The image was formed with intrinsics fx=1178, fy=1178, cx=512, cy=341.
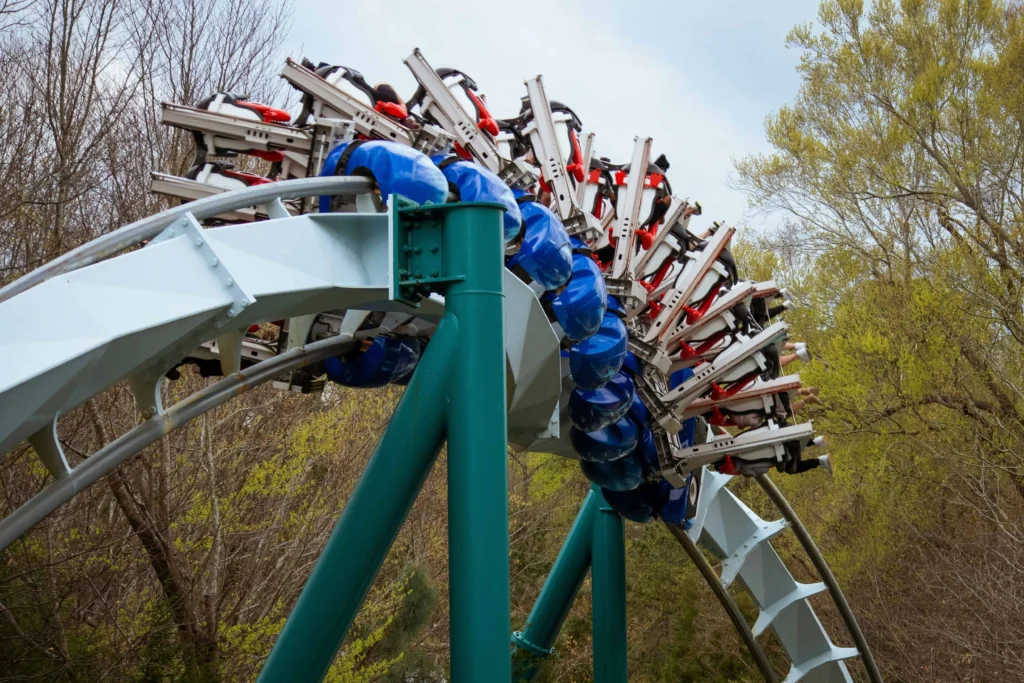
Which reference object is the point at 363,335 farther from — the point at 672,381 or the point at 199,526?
the point at 199,526

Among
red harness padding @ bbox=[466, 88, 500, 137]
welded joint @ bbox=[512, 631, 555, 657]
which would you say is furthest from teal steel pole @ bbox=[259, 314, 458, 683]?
welded joint @ bbox=[512, 631, 555, 657]

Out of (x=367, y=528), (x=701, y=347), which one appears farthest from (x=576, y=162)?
(x=367, y=528)

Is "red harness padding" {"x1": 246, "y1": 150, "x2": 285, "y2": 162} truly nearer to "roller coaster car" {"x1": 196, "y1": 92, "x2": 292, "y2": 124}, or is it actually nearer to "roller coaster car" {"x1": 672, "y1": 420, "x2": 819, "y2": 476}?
"roller coaster car" {"x1": 196, "y1": 92, "x2": 292, "y2": 124}

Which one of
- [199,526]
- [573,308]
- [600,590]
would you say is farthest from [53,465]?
[199,526]

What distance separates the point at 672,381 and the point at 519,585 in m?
10.2

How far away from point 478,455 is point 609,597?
449 cm

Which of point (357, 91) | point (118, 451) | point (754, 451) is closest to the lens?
point (118, 451)

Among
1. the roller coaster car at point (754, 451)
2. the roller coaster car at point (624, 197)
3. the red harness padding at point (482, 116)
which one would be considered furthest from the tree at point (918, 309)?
the red harness padding at point (482, 116)

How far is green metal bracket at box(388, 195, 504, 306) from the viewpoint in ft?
14.4

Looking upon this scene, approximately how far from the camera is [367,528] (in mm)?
4348

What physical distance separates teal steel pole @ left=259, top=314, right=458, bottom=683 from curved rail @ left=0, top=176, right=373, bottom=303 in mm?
656

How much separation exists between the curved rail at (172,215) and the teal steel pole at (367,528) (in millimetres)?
656

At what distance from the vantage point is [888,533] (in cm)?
1455

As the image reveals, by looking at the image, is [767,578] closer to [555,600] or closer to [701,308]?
[555,600]
